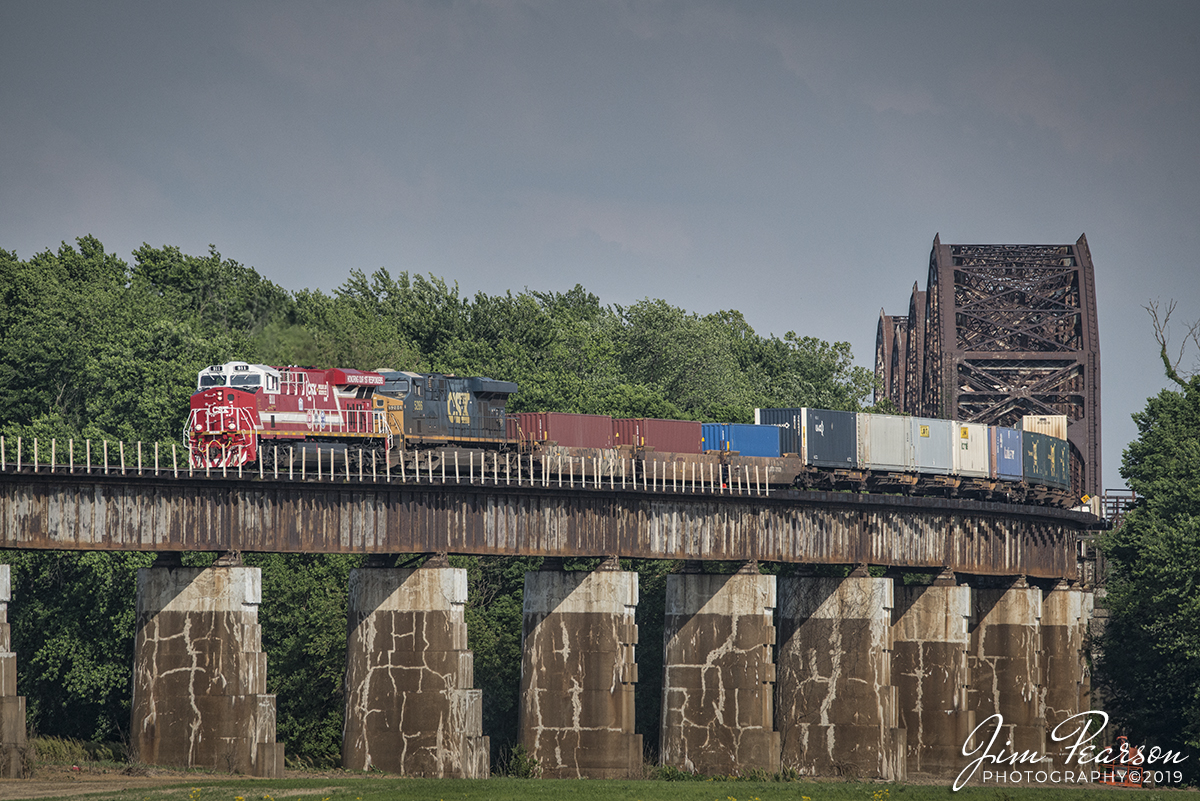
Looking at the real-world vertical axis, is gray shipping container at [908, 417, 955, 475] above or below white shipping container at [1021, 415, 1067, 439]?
below

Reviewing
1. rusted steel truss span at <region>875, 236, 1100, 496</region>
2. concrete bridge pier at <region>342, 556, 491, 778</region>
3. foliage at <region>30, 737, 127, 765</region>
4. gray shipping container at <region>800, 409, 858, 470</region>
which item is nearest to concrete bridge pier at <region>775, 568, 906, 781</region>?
gray shipping container at <region>800, 409, 858, 470</region>

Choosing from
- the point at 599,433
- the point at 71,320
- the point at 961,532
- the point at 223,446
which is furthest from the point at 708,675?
the point at 71,320

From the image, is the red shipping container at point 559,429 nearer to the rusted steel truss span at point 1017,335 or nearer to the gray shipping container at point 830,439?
the gray shipping container at point 830,439

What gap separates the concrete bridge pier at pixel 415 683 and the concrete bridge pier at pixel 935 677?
2486cm

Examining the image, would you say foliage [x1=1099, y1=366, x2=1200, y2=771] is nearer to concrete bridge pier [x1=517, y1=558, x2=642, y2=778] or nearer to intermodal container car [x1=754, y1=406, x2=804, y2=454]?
intermodal container car [x1=754, y1=406, x2=804, y2=454]

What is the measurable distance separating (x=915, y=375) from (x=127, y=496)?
3222 inches

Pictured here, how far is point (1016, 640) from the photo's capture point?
7112 centimetres

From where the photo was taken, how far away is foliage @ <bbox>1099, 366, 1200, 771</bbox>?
64.2 meters

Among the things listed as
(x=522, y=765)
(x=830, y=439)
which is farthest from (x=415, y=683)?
(x=830, y=439)

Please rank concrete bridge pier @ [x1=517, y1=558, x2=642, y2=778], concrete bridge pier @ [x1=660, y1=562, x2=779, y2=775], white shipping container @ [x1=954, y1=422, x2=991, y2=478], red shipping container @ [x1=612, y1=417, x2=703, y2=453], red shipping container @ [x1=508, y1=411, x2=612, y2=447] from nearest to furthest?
concrete bridge pier @ [x1=517, y1=558, x2=642, y2=778]
concrete bridge pier @ [x1=660, y1=562, x2=779, y2=775]
red shipping container @ [x1=508, y1=411, x2=612, y2=447]
red shipping container @ [x1=612, y1=417, x2=703, y2=453]
white shipping container @ [x1=954, y1=422, x2=991, y2=478]

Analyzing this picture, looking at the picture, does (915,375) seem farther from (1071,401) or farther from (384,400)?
(384,400)

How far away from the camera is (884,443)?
6719 centimetres

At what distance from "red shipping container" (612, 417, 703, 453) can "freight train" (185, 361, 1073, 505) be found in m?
0.05

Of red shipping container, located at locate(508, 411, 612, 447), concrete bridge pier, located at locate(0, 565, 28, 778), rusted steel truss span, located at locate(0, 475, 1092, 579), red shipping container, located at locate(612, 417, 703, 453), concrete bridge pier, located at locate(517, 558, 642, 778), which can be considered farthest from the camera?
red shipping container, located at locate(612, 417, 703, 453)
